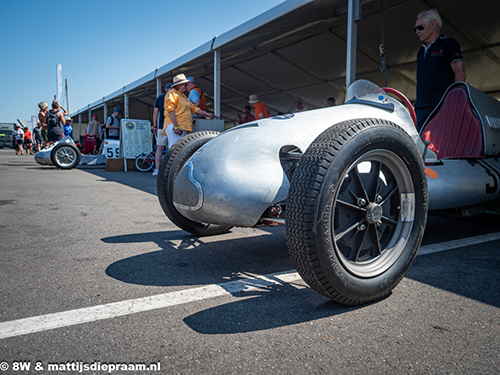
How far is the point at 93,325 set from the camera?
4.99 feet

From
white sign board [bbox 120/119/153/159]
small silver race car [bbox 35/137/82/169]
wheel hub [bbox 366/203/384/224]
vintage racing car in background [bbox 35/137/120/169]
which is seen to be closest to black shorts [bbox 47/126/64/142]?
vintage racing car in background [bbox 35/137/120/169]

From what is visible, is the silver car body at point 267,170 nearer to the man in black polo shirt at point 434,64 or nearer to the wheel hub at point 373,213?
the wheel hub at point 373,213

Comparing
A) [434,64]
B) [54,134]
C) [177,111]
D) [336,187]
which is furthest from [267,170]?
[54,134]

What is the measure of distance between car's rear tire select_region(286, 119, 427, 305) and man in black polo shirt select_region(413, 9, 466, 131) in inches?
76.1

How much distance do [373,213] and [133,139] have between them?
1016 centimetres

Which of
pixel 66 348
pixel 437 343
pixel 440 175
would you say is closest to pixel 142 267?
pixel 66 348

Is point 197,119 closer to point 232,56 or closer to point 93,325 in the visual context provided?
point 232,56

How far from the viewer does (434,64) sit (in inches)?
141

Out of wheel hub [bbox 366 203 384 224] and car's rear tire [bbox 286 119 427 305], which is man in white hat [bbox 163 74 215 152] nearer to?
car's rear tire [bbox 286 119 427 305]

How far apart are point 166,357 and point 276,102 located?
1297 centimetres

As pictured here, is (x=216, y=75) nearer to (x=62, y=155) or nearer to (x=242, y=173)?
(x=62, y=155)

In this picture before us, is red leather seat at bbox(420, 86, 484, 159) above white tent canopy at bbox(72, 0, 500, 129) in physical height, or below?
below

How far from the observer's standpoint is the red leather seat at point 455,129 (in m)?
3.15

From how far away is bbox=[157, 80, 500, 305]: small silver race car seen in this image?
159 cm
